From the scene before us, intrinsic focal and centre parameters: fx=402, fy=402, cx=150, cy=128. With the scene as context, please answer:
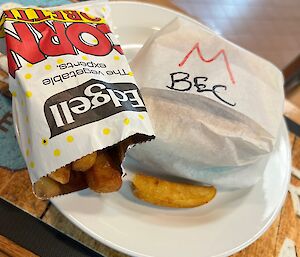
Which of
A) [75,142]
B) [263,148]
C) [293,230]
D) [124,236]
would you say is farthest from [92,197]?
[293,230]

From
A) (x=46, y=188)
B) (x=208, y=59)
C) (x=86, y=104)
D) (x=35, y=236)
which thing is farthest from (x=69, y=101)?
(x=208, y=59)

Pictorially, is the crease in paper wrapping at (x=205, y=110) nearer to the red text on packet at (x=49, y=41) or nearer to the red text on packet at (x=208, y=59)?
the red text on packet at (x=208, y=59)

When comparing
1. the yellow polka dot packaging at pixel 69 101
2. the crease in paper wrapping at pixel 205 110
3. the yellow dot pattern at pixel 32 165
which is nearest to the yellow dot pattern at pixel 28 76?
the yellow polka dot packaging at pixel 69 101

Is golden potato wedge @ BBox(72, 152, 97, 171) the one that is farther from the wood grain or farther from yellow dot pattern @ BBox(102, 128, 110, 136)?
the wood grain

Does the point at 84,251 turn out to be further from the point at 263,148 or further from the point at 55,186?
the point at 263,148

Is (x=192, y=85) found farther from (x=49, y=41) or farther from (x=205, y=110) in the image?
(x=49, y=41)

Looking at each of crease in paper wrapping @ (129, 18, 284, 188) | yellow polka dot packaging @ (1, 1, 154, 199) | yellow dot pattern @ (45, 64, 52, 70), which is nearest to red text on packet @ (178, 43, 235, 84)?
crease in paper wrapping @ (129, 18, 284, 188)
